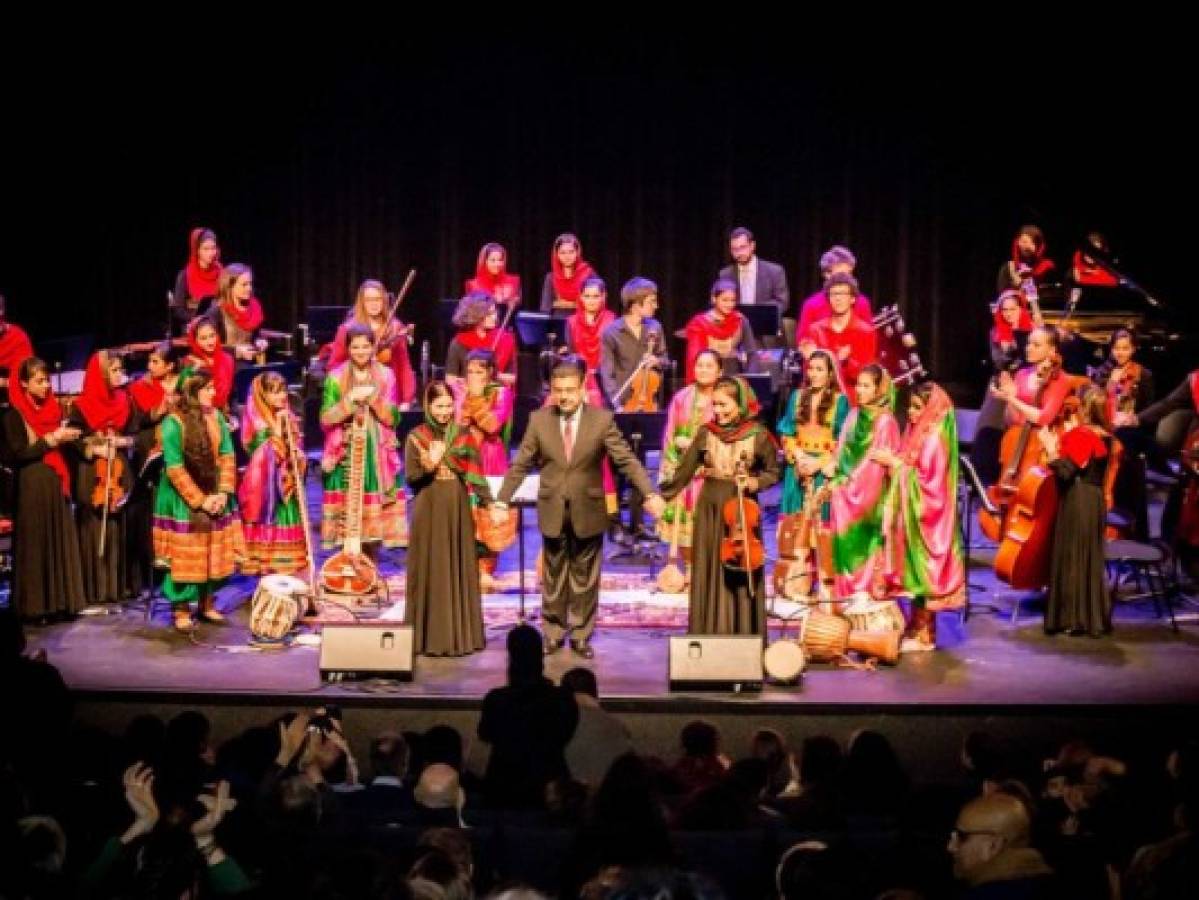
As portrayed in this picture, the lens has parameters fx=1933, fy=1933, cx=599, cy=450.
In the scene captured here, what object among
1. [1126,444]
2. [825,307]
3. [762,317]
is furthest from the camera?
[762,317]

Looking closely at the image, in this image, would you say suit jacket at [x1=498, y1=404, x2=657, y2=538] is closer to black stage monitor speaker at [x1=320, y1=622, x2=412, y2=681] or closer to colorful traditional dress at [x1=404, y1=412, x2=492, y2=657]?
colorful traditional dress at [x1=404, y1=412, x2=492, y2=657]

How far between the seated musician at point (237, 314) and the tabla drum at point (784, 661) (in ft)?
17.5

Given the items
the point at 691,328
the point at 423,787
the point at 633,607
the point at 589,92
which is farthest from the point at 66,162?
the point at 423,787

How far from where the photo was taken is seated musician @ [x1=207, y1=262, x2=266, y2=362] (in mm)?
14125

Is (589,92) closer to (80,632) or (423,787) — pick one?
(80,632)

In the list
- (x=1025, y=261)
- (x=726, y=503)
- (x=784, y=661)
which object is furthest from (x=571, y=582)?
(x=1025, y=261)

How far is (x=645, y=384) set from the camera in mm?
13898

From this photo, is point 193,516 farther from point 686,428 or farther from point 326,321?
point 326,321

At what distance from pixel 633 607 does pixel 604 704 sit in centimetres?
231

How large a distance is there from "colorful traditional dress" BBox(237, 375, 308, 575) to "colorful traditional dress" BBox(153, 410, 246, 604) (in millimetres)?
218

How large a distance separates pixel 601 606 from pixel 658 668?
150 cm

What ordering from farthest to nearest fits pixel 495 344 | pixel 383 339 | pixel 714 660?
1. pixel 495 344
2. pixel 383 339
3. pixel 714 660

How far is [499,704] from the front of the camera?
873 cm

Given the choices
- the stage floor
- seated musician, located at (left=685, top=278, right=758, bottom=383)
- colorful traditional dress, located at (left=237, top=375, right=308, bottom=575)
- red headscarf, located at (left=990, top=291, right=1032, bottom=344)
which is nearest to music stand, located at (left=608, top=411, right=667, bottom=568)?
the stage floor
